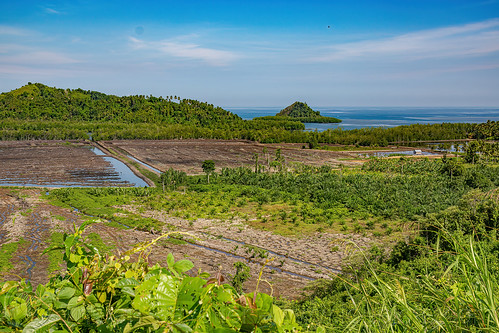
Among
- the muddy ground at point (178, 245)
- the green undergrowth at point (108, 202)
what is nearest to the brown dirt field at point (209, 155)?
the muddy ground at point (178, 245)

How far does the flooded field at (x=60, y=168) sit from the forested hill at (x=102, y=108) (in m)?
54.9

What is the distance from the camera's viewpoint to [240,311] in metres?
0.96

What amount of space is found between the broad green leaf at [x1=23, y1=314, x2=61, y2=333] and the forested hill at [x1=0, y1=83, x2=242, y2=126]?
10930cm

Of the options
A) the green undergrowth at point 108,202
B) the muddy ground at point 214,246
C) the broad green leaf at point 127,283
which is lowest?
the muddy ground at point 214,246

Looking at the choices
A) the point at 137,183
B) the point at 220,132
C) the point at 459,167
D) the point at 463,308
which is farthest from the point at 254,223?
the point at 220,132

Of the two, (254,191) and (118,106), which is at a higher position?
(118,106)

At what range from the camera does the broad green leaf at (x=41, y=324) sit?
876mm

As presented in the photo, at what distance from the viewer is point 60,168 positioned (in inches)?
1629

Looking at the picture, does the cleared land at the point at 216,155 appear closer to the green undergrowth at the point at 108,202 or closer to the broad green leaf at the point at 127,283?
the green undergrowth at the point at 108,202

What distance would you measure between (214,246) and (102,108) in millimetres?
120075

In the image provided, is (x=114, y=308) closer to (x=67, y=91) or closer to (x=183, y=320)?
(x=183, y=320)

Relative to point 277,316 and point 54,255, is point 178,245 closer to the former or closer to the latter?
point 54,255

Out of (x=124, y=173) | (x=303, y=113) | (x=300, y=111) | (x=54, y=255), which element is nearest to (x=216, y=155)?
(x=124, y=173)

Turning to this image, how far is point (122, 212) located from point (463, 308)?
24027 mm
